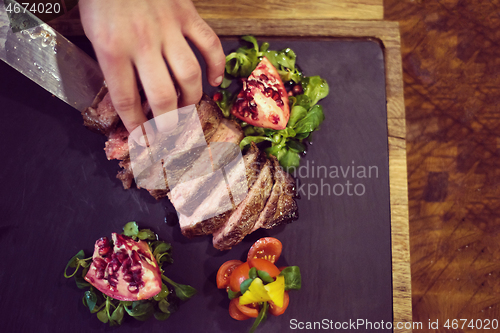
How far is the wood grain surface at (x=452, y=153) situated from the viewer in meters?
2.02

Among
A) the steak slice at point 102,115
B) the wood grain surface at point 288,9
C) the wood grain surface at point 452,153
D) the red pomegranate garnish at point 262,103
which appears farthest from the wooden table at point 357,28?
the steak slice at point 102,115

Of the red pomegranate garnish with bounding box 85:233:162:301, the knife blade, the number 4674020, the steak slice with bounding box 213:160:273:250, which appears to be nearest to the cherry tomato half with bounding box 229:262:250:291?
the steak slice with bounding box 213:160:273:250

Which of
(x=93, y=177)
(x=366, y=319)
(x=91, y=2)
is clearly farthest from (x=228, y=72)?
(x=366, y=319)

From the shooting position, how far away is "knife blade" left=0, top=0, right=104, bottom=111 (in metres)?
1.68

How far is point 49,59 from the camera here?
1.74m

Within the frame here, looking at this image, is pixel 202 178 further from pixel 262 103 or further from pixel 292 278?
pixel 292 278

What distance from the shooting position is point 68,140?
1937 mm

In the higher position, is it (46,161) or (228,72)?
(228,72)

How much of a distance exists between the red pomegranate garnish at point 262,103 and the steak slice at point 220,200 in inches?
6.7

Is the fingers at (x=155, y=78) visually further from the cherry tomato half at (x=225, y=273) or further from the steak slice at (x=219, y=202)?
the cherry tomato half at (x=225, y=273)

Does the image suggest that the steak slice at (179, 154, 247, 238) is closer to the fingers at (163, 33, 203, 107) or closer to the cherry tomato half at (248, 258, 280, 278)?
the cherry tomato half at (248, 258, 280, 278)

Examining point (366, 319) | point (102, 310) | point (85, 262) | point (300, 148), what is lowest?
point (366, 319)

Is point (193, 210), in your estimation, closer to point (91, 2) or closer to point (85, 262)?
point (85, 262)

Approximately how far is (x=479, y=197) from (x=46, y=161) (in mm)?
2529
